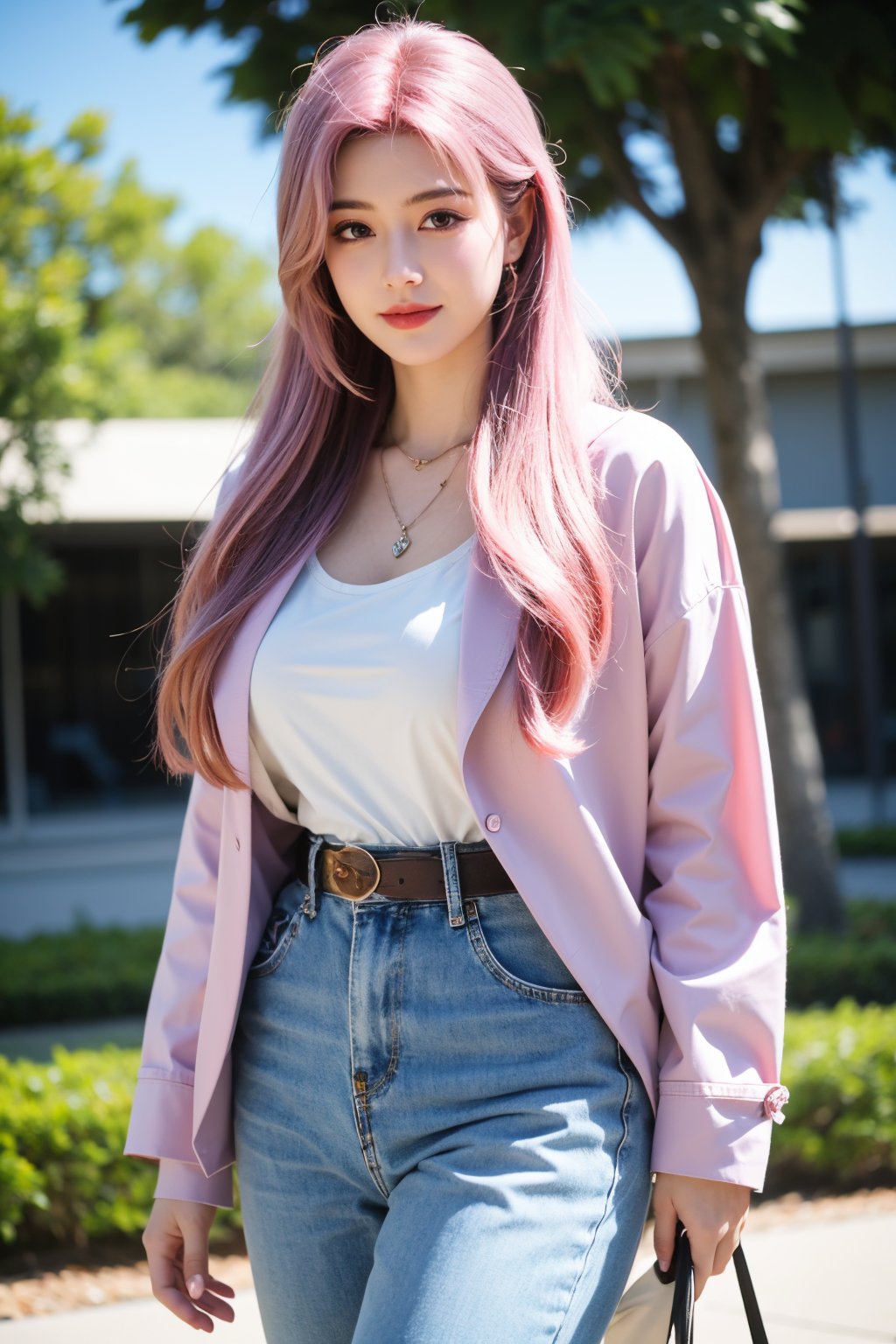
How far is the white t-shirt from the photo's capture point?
1.65 meters

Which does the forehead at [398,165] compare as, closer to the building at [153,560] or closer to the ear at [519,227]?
the ear at [519,227]

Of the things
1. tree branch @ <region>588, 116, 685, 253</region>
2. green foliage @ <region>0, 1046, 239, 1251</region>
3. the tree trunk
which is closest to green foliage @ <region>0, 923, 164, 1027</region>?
green foliage @ <region>0, 1046, 239, 1251</region>

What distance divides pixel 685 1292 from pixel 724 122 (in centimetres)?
615

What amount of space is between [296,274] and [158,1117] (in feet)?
4.22

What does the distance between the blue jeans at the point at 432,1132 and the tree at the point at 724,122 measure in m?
3.33

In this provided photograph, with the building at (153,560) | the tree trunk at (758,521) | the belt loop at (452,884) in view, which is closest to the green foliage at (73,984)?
the tree trunk at (758,521)

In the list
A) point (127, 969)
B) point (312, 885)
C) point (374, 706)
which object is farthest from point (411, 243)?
point (127, 969)

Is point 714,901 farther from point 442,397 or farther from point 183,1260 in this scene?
point 183,1260

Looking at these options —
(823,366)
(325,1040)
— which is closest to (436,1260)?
(325,1040)

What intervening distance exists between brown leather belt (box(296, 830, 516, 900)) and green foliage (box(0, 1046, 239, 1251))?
263cm

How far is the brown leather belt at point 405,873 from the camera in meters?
1.63

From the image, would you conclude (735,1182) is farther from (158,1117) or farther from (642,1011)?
(158,1117)

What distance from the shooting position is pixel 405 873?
1669 millimetres

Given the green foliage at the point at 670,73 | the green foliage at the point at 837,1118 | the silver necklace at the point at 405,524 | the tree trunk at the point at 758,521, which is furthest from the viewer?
the tree trunk at the point at 758,521
